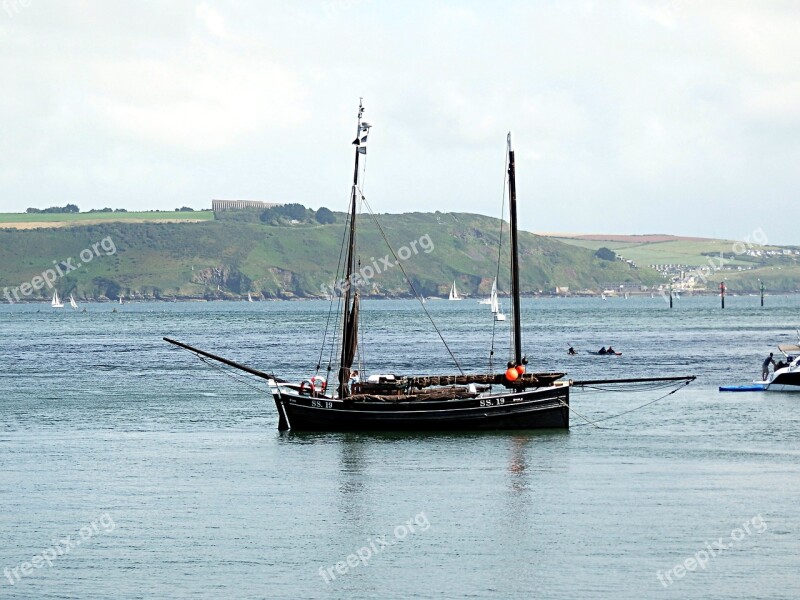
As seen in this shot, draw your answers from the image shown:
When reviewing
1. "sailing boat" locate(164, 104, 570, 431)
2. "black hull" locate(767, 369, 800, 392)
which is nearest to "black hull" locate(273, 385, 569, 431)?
"sailing boat" locate(164, 104, 570, 431)

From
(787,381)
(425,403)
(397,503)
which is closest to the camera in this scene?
(397,503)

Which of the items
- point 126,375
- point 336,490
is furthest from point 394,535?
point 126,375

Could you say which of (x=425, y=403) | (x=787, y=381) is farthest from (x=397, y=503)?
(x=787, y=381)

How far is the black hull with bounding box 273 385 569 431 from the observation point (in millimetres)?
52812

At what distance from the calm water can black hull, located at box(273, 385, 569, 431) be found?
0.73 metres

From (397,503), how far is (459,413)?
49.7 feet

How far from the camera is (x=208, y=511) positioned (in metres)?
37.1

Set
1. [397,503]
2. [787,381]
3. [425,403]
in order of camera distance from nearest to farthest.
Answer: [397,503] → [425,403] → [787,381]

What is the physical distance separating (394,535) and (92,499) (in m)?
10.4

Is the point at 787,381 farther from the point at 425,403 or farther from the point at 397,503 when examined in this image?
the point at 397,503

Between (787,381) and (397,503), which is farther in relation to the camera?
(787,381)

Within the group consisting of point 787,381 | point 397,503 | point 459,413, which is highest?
point 787,381

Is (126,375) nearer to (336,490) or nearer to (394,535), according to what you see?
(336,490)

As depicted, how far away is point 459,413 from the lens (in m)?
53.1
